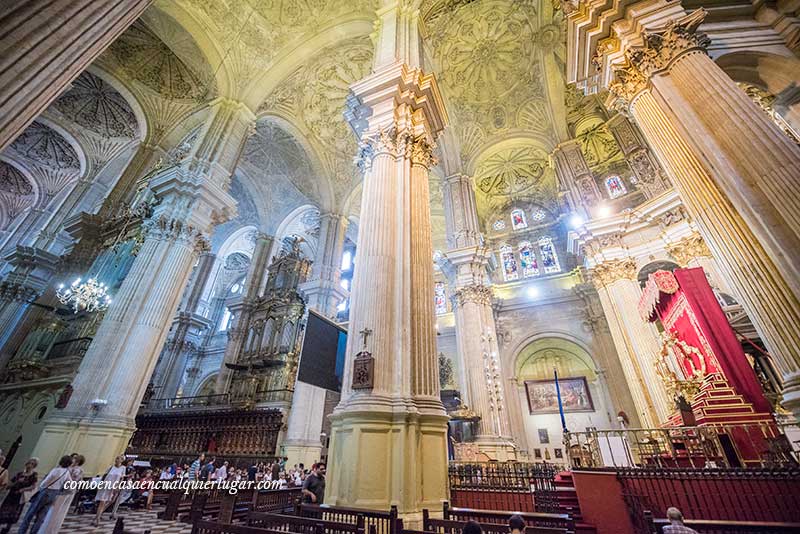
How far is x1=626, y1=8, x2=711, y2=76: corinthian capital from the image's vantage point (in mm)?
5398

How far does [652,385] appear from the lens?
27.7 feet

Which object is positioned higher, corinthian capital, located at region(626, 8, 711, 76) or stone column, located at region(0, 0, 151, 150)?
corinthian capital, located at region(626, 8, 711, 76)

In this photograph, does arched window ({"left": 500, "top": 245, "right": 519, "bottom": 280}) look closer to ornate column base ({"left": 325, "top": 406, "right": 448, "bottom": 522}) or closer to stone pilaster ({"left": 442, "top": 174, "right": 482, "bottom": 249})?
stone pilaster ({"left": 442, "top": 174, "right": 482, "bottom": 249})

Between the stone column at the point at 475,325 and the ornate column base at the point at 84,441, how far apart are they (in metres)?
8.25

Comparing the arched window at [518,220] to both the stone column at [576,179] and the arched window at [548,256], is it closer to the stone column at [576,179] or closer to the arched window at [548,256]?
the arched window at [548,256]

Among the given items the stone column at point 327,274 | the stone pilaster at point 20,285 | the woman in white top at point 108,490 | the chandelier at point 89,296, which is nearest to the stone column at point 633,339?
the stone column at point 327,274

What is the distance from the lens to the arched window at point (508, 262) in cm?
1695

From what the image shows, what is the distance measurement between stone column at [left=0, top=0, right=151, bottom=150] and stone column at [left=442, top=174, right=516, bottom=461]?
33.2 ft

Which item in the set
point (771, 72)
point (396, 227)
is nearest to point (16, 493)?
point (396, 227)

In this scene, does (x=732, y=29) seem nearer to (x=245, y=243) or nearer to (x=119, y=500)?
(x=119, y=500)

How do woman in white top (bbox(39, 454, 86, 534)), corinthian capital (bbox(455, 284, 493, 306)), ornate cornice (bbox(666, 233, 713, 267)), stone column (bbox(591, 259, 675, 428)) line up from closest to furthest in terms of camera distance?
woman in white top (bbox(39, 454, 86, 534))
stone column (bbox(591, 259, 675, 428))
ornate cornice (bbox(666, 233, 713, 267))
corinthian capital (bbox(455, 284, 493, 306))

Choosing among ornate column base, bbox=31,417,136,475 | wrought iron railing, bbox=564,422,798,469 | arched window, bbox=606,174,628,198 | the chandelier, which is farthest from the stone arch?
the chandelier

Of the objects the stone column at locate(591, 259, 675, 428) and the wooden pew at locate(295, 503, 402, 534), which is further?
the stone column at locate(591, 259, 675, 428)

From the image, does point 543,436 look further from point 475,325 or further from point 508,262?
point 508,262
